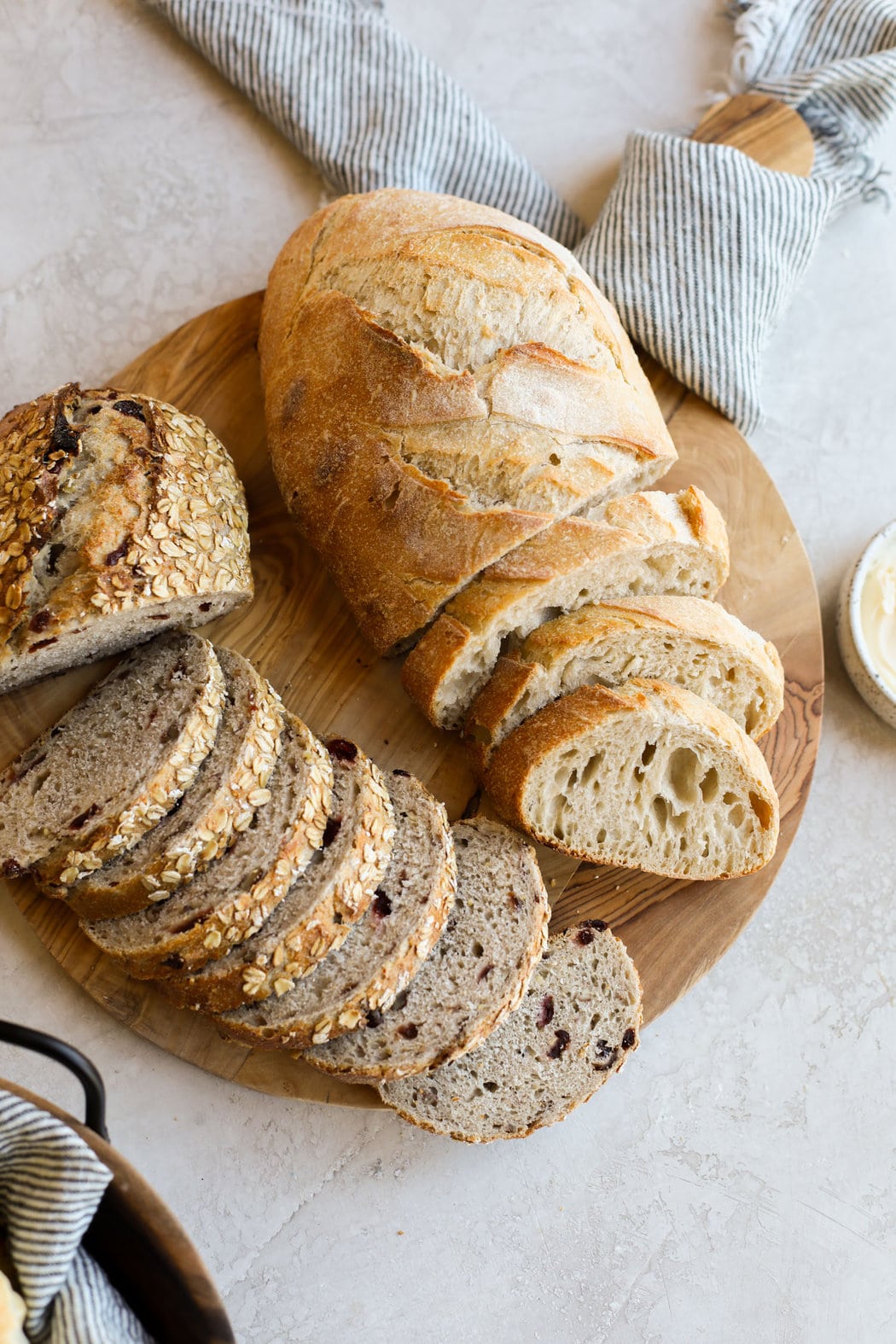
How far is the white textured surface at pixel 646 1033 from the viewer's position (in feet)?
9.62

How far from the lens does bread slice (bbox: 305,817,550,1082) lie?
2680mm

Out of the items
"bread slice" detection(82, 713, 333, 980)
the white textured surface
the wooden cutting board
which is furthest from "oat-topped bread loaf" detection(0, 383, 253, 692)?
the white textured surface

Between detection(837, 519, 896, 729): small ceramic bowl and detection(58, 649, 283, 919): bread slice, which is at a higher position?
detection(58, 649, 283, 919): bread slice

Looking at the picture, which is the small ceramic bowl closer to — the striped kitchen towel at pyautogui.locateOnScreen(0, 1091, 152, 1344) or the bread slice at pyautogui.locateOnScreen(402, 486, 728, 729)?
the bread slice at pyautogui.locateOnScreen(402, 486, 728, 729)

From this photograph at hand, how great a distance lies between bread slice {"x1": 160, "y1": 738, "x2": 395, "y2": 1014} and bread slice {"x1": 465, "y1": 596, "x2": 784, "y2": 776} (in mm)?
392

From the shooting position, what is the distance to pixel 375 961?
2645 mm

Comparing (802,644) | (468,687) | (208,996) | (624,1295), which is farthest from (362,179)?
(624,1295)

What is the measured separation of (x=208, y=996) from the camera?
8.59ft

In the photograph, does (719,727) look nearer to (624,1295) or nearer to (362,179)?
(624,1295)

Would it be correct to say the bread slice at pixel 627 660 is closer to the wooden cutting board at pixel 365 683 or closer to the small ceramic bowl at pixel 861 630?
the wooden cutting board at pixel 365 683

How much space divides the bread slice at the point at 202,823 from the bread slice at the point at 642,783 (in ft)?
2.08

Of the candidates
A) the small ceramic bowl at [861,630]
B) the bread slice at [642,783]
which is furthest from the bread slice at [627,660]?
the small ceramic bowl at [861,630]

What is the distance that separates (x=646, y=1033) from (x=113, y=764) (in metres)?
1.73

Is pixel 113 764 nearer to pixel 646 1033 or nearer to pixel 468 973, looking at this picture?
pixel 468 973
